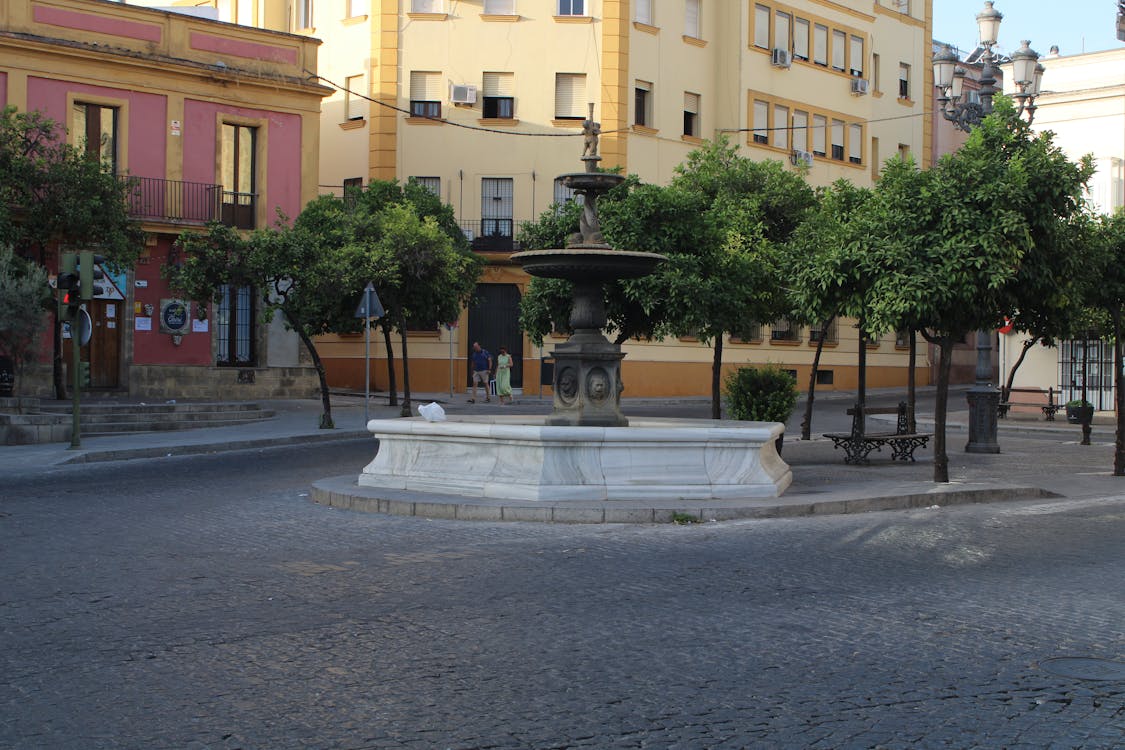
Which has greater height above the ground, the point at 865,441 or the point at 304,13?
the point at 304,13

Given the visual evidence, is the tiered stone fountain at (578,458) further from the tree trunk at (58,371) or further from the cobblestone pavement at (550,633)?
the tree trunk at (58,371)

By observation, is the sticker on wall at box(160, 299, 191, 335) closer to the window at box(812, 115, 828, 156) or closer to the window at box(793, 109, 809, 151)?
the window at box(793, 109, 809, 151)

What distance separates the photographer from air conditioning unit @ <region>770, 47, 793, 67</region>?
44.7 metres

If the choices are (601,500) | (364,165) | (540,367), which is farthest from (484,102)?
(601,500)

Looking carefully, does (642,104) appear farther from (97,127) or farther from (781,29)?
(97,127)

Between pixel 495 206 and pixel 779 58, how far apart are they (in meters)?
12.2

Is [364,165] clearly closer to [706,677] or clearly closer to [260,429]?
[260,429]

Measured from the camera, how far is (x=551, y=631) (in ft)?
23.4

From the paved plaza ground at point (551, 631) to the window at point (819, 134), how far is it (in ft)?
119

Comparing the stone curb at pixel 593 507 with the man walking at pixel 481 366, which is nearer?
the stone curb at pixel 593 507

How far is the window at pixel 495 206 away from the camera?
1559 inches

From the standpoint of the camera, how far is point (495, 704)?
223 inches

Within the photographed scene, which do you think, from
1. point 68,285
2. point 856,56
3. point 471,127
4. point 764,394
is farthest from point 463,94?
point 764,394

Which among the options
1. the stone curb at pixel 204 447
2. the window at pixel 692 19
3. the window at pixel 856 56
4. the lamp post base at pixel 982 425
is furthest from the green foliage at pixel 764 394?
the window at pixel 856 56
